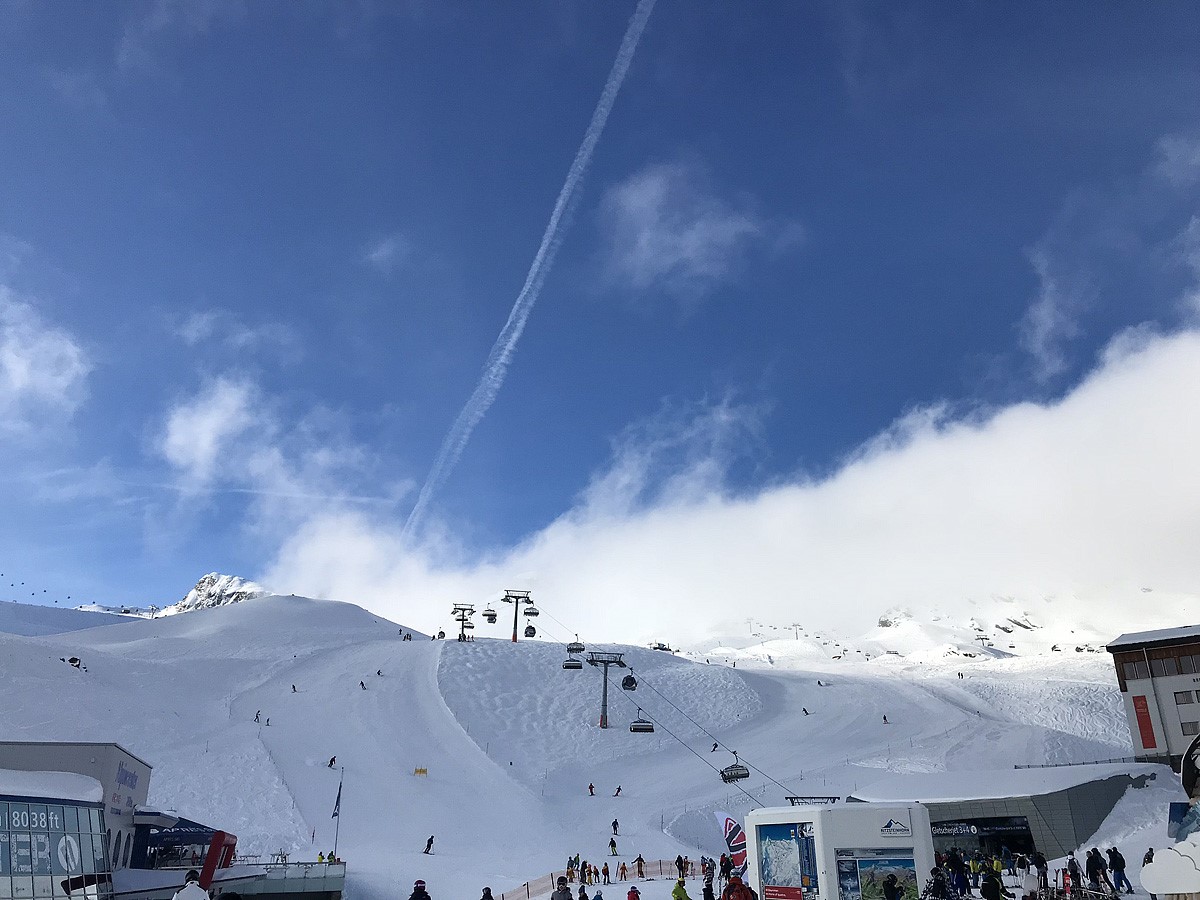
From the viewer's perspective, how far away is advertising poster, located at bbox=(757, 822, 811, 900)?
698 inches

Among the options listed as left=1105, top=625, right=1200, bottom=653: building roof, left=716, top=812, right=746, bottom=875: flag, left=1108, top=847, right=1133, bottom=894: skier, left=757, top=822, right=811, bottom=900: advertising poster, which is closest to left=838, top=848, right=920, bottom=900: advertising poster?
left=757, top=822, right=811, bottom=900: advertising poster

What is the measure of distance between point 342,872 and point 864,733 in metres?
33.1

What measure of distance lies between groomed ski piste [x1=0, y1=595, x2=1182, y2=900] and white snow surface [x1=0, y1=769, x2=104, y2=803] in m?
10.7

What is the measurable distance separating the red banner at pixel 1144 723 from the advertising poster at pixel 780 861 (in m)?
34.7

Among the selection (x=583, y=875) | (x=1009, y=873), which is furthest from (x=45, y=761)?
(x=1009, y=873)

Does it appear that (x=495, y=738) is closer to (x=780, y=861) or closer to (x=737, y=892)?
(x=780, y=861)

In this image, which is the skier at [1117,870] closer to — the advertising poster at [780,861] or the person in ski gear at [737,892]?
the advertising poster at [780,861]

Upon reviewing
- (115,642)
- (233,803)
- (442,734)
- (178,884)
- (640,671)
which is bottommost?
(178,884)

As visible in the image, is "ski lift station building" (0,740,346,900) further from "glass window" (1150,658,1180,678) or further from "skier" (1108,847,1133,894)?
"glass window" (1150,658,1180,678)

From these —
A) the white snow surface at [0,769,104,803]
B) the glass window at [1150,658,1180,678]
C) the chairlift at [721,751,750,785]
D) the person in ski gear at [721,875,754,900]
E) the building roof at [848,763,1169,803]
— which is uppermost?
the glass window at [1150,658,1180,678]

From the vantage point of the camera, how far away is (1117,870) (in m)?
19.5

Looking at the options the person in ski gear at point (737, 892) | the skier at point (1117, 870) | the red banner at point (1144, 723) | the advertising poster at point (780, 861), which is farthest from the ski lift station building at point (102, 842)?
the red banner at point (1144, 723)

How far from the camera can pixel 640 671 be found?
61.4 metres

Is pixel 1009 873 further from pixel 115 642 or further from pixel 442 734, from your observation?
pixel 115 642
